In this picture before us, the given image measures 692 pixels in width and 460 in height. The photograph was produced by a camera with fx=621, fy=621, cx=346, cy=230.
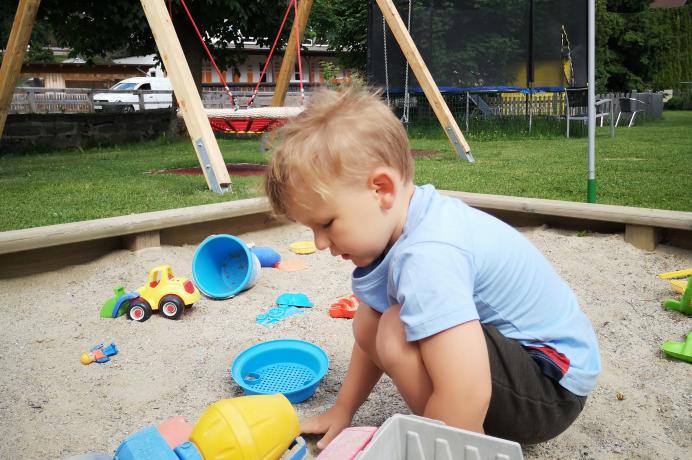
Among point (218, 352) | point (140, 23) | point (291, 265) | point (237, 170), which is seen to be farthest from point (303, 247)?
point (140, 23)

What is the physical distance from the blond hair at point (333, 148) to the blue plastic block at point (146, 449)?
0.48 meters

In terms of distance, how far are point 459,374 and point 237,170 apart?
4571 mm

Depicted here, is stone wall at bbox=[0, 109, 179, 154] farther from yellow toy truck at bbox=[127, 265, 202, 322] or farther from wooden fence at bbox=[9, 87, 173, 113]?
yellow toy truck at bbox=[127, 265, 202, 322]

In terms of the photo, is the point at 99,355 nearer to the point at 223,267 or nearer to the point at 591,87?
the point at 223,267

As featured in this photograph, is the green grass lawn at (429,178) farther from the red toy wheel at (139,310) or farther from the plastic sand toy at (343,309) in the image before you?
the plastic sand toy at (343,309)

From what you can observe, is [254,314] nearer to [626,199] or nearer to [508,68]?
[626,199]

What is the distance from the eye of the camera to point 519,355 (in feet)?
3.69

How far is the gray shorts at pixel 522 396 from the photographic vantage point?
3.64 feet

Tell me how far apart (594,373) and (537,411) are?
137 mm

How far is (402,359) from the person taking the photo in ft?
3.61

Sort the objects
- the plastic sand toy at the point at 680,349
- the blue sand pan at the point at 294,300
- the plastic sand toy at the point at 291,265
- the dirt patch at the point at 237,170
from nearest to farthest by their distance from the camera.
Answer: the plastic sand toy at the point at 680,349
the blue sand pan at the point at 294,300
the plastic sand toy at the point at 291,265
the dirt patch at the point at 237,170

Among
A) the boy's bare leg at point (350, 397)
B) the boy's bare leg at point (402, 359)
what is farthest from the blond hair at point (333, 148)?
the boy's bare leg at point (350, 397)

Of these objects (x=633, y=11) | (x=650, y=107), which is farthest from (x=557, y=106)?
(x=633, y=11)

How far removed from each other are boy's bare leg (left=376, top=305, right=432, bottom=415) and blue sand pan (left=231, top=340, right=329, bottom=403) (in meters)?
0.50
